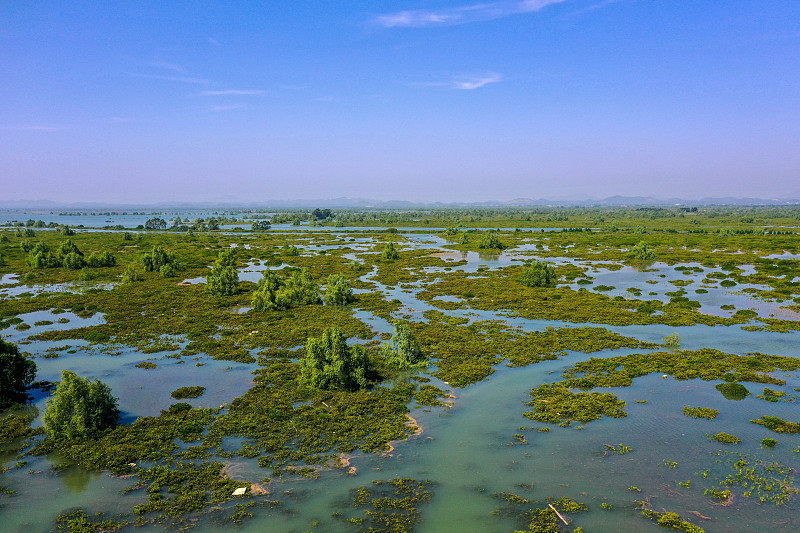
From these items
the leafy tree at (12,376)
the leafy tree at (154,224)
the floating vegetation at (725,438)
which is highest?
the leafy tree at (154,224)

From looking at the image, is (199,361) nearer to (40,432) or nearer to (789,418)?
(40,432)

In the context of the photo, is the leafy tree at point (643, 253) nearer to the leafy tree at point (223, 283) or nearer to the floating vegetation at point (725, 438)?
the floating vegetation at point (725, 438)

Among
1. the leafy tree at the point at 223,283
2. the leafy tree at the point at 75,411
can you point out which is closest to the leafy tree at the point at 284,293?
the leafy tree at the point at 223,283

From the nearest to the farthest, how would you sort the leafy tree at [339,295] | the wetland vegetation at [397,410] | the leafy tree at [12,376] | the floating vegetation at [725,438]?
the wetland vegetation at [397,410], the floating vegetation at [725,438], the leafy tree at [12,376], the leafy tree at [339,295]

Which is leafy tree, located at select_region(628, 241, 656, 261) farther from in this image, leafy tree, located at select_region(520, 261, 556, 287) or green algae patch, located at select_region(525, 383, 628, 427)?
green algae patch, located at select_region(525, 383, 628, 427)

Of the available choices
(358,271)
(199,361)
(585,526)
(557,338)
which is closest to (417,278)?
(358,271)

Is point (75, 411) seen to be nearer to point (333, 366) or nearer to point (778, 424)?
point (333, 366)

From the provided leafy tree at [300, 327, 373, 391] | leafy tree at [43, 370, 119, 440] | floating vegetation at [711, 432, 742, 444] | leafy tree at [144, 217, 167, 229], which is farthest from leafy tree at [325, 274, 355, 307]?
leafy tree at [144, 217, 167, 229]
